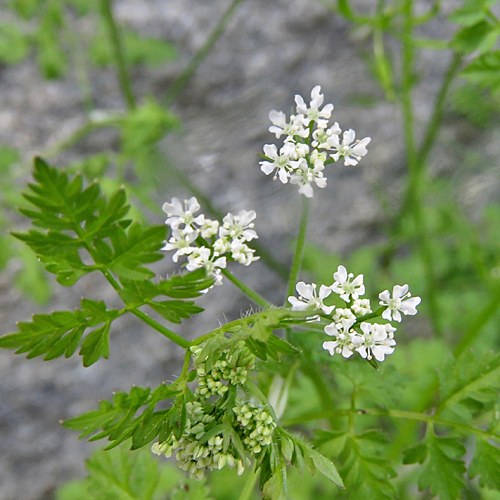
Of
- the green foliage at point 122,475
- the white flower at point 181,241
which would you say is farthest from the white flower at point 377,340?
the green foliage at point 122,475

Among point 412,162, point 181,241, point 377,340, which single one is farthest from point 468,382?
point 412,162

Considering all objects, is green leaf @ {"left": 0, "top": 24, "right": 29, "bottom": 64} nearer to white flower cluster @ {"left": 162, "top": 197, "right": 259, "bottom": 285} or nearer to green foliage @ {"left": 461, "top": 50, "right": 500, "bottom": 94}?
white flower cluster @ {"left": 162, "top": 197, "right": 259, "bottom": 285}

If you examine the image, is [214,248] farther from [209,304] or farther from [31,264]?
[209,304]

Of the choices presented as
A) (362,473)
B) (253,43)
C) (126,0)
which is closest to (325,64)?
(253,43)

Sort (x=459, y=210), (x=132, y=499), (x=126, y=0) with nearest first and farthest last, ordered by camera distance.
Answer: (x=132, y=499)
(x=126, y=0)
(x=459, y=210)

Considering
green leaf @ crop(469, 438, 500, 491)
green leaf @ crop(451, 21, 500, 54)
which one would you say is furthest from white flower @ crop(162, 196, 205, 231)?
green leaf @ crop(451, 21, 500, 54)

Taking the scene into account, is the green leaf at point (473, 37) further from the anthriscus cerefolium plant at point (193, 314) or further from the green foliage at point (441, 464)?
the green foliage at point (441, 464)
